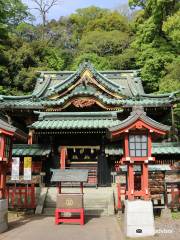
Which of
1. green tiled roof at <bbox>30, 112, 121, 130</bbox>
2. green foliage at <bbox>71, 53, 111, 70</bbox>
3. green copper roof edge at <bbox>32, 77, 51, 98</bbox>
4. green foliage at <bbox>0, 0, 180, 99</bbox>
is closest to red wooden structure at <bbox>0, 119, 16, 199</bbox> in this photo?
green tiled roof at <bbox>30, 112, 121, 130</bbox>

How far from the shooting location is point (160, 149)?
18.5 metres

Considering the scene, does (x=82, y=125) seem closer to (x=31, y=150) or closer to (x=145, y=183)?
(x=31, y=150)

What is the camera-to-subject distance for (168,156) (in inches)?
739

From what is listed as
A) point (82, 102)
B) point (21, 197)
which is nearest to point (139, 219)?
point (21, 197)

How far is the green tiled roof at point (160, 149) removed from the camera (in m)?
18.2

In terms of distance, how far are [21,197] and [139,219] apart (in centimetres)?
705

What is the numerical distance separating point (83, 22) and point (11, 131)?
166ft

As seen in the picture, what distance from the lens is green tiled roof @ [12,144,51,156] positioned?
60.1 feet

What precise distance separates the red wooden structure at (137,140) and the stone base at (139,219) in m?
0.45

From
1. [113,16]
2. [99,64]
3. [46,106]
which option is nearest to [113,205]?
[46,106]

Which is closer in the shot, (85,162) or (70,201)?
(70,201)

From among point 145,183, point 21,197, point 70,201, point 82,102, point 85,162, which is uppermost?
point 82,102

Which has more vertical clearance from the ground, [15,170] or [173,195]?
[15,170]

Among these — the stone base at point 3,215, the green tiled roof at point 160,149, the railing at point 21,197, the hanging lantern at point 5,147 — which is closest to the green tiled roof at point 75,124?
the green tiled roof at point 160,149
